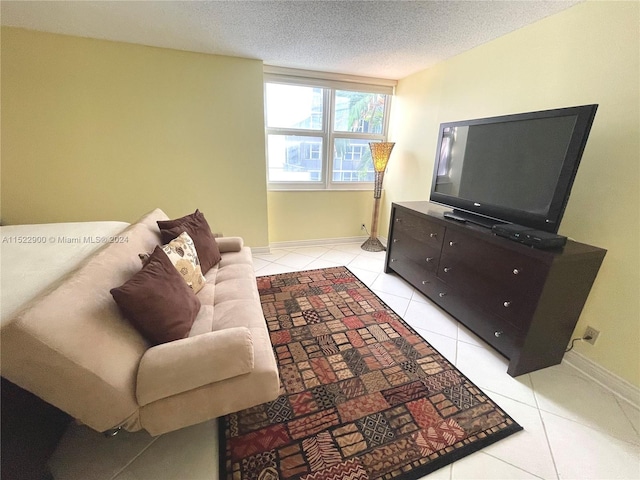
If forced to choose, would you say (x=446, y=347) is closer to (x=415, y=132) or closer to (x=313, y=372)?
(x=313, y=372)

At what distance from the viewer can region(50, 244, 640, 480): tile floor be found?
110 cm

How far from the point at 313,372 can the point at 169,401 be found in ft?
2.73

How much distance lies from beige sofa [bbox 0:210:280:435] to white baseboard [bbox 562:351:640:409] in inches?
76.9

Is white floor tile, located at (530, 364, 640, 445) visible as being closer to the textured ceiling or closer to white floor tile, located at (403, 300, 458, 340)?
white floor tile, located at (403, 300, 458, 340)

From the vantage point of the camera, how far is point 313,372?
5.27 feet

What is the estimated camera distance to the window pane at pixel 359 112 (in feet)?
11.4

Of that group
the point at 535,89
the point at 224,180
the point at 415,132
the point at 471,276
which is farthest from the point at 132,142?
the point at 535,89

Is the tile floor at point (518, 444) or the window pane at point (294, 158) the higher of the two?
the window pane at point (294, 158)

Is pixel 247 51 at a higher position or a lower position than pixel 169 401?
higher

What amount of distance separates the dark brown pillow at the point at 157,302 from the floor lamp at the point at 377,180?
2.77 m

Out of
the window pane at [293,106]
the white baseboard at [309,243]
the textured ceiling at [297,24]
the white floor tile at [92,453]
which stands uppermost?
the textured ceiling at [297,24]

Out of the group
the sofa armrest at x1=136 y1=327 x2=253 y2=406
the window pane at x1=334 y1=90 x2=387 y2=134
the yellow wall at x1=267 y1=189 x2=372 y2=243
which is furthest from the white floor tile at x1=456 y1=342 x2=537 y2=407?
the window pane at x1=334 y1=90 x2=387 y2=134

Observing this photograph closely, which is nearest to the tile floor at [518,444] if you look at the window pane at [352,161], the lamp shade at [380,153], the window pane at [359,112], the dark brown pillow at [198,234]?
the dark brown pillow at [198,234]

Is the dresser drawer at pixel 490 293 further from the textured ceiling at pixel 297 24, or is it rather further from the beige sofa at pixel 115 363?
the textured ceiling at pixel 297 24
